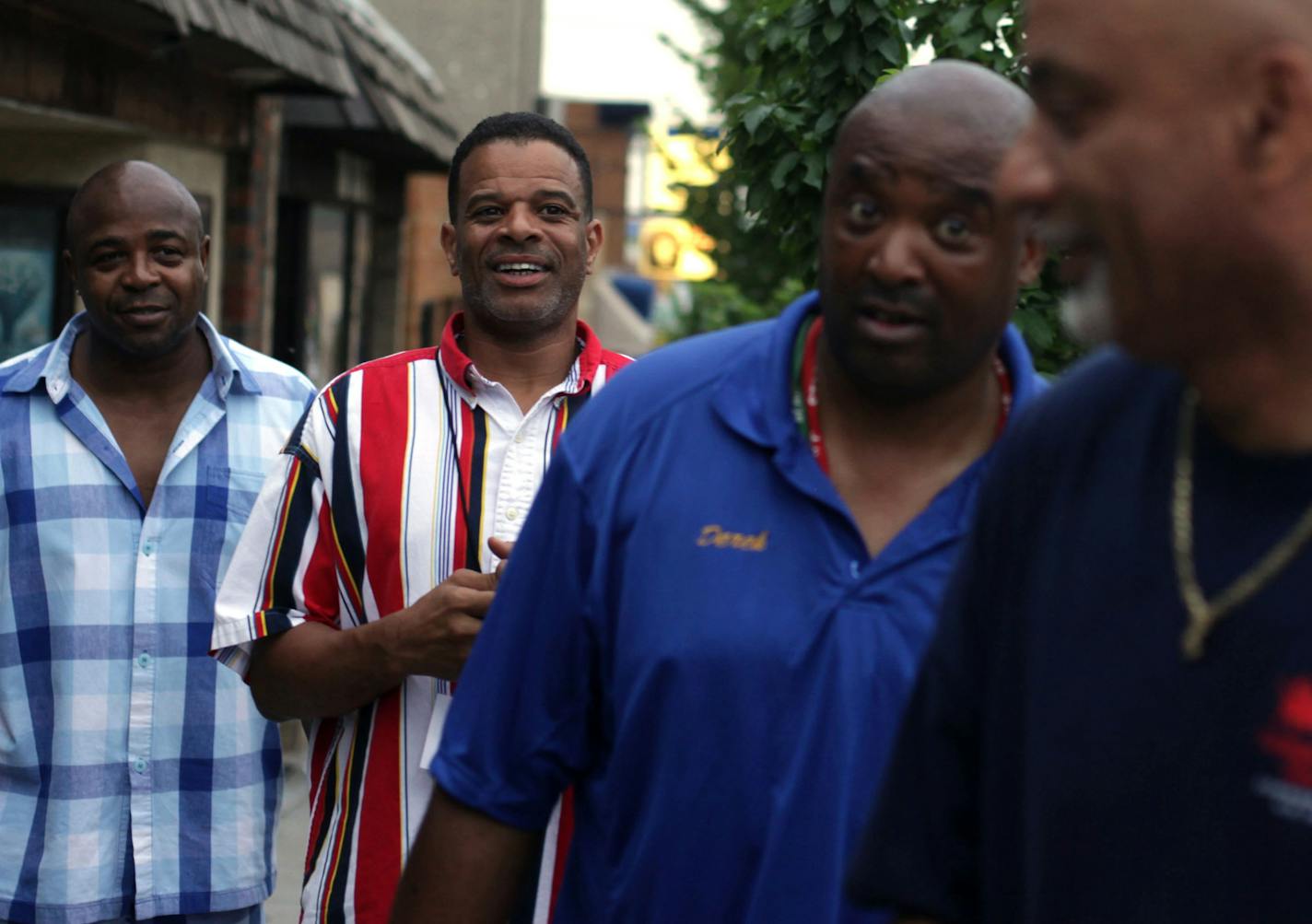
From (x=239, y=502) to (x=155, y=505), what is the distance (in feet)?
0.58

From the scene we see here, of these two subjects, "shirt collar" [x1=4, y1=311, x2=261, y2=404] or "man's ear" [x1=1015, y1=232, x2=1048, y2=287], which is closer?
"man's ear" [x1=1015, y1=232, x2=1048, y2=287]

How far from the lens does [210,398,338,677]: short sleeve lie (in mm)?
3391

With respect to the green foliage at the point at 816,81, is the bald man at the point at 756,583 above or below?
below

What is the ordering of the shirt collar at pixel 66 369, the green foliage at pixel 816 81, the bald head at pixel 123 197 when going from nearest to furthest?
1. the shirt collar at pixel 66 369
2. the bald head at pixel 123 197
3. the green foliage at pixel 816 81

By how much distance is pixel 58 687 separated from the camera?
4.01 meters

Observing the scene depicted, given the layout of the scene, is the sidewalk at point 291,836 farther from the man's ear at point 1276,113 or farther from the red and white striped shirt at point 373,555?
the man's ear at point 1276,113

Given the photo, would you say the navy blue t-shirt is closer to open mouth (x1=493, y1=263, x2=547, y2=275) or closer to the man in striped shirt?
the man in striped shirt

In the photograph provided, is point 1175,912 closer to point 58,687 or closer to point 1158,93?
point 1158,93

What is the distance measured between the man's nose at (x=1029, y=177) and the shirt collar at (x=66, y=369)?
9.59 feet

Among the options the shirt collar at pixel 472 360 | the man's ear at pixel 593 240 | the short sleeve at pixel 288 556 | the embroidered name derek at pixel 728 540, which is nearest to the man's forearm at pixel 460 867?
the embroidered name derek at pixel 728 540

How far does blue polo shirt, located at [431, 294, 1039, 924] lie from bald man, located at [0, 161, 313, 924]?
185 centimetres

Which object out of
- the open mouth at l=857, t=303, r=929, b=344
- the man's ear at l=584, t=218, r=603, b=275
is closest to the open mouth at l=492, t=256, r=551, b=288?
the man's ear at l=584, t=218, r=603, b=275

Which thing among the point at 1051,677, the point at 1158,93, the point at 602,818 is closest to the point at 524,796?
the point at 602,818

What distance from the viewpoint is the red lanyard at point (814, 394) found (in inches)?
95.1
